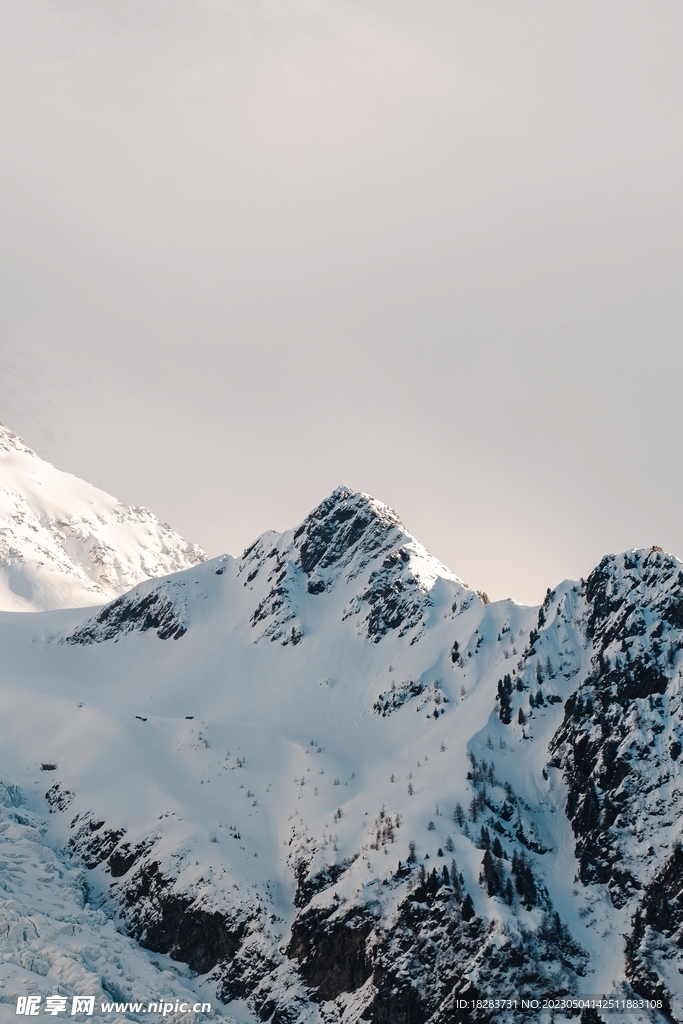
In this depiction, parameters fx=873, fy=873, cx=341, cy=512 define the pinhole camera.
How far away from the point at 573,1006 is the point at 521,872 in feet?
38.6

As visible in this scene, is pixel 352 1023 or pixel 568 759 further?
pixel 568 759

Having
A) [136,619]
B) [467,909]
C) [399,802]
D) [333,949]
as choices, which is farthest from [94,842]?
[136,619]

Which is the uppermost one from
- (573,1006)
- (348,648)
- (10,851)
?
(348,648)

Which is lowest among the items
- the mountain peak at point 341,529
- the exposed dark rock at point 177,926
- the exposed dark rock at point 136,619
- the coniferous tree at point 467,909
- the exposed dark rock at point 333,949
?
the exposed dark rock at point 177,926

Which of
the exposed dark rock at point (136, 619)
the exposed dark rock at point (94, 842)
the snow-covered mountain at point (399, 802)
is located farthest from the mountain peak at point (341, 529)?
the exposed dark rock at point (94, 842)

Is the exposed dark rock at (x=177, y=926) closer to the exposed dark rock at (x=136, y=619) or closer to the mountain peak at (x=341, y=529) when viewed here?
the exposed dark rock at (x=136, y=619)

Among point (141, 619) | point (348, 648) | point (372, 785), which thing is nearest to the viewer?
point (372, 785)

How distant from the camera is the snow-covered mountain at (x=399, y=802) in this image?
2960 inches

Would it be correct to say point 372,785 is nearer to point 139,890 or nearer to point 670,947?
point 139,890

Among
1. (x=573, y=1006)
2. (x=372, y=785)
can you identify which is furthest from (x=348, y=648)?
(x=573, y=1006)

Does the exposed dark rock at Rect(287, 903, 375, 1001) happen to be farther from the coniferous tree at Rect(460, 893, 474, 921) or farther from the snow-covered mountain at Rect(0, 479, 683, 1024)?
the coniferous tree at Rect(460, 893, 474, 921)

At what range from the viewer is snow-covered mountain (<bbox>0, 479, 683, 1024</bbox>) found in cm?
7519

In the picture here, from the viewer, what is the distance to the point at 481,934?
2933 inches

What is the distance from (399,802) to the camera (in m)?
89.4
